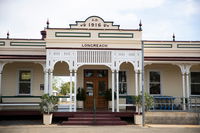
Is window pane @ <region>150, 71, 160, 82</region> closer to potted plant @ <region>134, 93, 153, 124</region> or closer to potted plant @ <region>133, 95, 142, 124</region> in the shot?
potted plant @ <region>134, 93, 153, 124</region>

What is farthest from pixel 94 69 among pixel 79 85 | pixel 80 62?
pixel 80 62

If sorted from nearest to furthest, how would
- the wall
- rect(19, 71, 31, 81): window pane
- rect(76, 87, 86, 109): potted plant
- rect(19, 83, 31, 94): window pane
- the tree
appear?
rect(76, 87, 86, 109): potted plant → rect(19, 83, 31, 94): window pane → rect(19, 71, 31, 81): window pane → the wall → the tree

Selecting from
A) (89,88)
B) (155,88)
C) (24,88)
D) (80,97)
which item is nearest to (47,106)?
→ (80,97)

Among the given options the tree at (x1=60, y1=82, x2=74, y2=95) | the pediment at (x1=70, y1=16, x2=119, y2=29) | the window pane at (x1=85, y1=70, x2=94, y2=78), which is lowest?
the tree at (x1=60, y1=82, x2=74, y2=95)

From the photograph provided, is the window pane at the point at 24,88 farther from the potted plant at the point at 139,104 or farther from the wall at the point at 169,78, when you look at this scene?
the wall at the point at 169,78

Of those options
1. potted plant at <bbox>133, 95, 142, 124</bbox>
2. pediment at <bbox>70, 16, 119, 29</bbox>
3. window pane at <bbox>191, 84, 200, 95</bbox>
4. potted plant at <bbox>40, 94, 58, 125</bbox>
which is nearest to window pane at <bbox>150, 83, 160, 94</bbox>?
window pane at <bbox>191, 84, 200, 95</bbox>

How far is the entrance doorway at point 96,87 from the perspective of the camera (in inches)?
658

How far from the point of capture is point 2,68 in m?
15.2

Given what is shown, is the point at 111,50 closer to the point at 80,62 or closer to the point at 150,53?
the point at 80,62

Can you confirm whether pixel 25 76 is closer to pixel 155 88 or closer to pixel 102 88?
pixel 102 88

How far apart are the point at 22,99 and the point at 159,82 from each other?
9.16 metres

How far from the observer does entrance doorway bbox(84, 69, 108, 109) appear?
54.9 ft

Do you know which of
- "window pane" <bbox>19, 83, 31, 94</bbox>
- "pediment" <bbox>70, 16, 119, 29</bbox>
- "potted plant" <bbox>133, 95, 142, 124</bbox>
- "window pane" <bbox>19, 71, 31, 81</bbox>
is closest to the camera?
"potted plant" <bbox>133, 95, 142, 124</bbox>

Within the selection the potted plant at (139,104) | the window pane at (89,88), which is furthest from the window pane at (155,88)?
the window pane at (89,88)
